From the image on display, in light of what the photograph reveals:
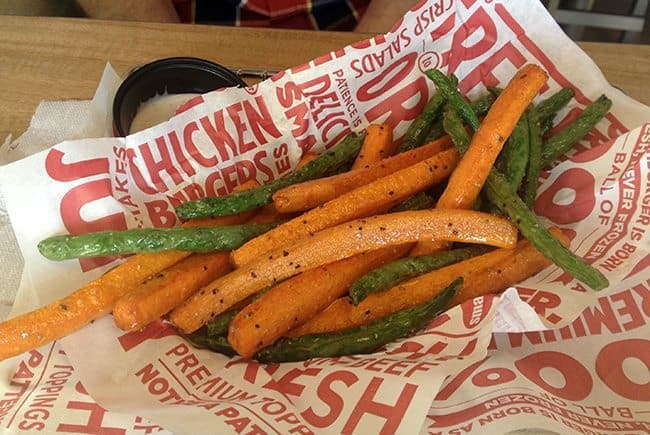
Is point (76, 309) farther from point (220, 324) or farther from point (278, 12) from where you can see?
point (278, 12)

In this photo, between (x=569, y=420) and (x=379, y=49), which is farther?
(x=379, y=49)

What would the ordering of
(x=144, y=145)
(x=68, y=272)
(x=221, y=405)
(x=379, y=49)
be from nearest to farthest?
1. (x=221, y=405)
2. (x=68, y=272)
3. (x=144, y=145)
4. (x=379, y=49)

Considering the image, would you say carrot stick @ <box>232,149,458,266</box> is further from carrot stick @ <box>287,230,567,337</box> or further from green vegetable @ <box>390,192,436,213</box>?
carrot stick @ <box>287,230,567,337</box>

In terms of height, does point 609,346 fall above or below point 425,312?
below

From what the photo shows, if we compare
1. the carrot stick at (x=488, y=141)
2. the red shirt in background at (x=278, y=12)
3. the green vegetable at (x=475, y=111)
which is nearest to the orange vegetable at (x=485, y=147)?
the carrot stick at (x=488, y=141)

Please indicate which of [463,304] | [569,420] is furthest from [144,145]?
[569,420]

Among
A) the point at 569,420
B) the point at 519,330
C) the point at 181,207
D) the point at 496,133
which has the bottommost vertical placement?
the point at 569,420

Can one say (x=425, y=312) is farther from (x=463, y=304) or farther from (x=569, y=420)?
(x=569, y=420)
